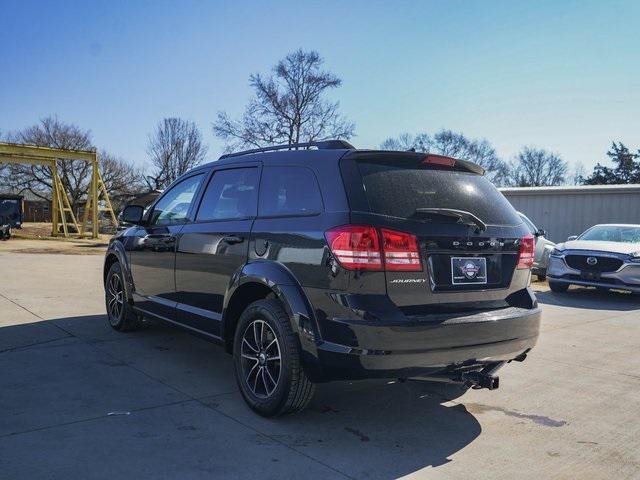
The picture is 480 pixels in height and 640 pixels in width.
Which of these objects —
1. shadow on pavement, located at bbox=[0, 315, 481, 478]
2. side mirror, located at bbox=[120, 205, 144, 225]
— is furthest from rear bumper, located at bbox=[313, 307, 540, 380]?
side mirror, located at bbox=[120, 205, 144, 225]

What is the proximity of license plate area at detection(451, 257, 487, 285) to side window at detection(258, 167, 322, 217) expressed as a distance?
3.10 feet

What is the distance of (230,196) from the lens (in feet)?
14.9

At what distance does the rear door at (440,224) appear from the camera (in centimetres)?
336

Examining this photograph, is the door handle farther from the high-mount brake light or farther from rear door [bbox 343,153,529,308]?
the high-mount brake light

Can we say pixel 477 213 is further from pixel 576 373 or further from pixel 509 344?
pixel 576 373

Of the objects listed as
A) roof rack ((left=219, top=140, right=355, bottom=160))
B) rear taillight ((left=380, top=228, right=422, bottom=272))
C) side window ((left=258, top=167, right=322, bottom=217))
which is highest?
roof rack ((left=219, top=140, right=355, bottom=160))

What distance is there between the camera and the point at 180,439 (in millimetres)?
3412

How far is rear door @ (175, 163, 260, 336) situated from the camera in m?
4.22

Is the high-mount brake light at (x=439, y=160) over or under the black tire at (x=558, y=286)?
over

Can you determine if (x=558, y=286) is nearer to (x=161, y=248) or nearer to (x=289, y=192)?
(x=161, y=248)

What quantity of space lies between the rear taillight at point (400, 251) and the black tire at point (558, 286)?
889cm

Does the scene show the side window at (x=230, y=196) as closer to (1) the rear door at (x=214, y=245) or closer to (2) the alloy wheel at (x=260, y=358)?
(1) the rear door at (x=214, y=245)

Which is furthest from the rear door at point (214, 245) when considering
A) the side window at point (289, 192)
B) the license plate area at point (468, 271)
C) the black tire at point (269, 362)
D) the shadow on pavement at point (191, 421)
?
the license plate area at point (468, 271)

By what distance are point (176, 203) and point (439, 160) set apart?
268 cm
